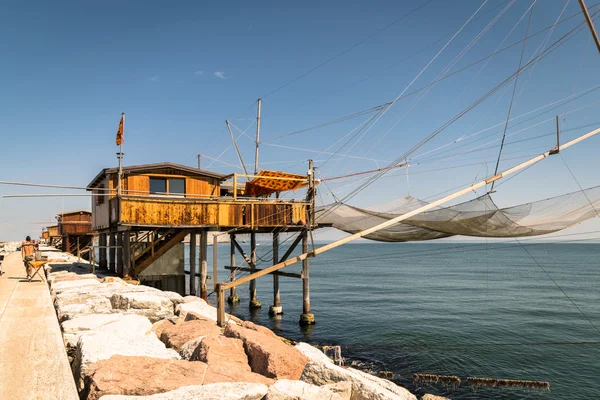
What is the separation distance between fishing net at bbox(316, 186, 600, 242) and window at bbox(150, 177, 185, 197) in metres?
10.6

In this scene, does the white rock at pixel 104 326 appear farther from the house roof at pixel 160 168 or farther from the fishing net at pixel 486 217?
the house roof at pixel 160 168

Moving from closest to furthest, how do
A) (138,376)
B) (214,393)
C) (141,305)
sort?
(214,393), (138,376), (141,305)

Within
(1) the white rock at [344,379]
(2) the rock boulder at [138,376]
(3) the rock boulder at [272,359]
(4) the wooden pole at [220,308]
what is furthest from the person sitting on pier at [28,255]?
(1) the white rock at [344,379]

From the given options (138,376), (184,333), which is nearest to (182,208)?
(184,333)

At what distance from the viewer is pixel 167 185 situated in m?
25.1

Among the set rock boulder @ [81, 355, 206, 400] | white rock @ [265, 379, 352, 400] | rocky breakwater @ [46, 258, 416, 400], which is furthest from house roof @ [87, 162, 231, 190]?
white rock @ [265, 379, 352, 400]

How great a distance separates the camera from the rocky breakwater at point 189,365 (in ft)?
20.7

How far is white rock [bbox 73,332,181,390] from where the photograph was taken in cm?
720

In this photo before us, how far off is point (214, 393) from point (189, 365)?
1625mm

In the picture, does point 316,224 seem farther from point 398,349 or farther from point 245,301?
point 245,301

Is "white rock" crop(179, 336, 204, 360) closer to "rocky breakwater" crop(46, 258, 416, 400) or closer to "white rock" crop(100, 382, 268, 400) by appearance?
"rocky breakwater" crop(46, 258, 416, 400)

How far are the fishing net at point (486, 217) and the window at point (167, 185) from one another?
1056 cm

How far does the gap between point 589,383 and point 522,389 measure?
11.8 ft

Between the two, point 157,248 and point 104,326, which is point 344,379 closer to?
point 104,326
